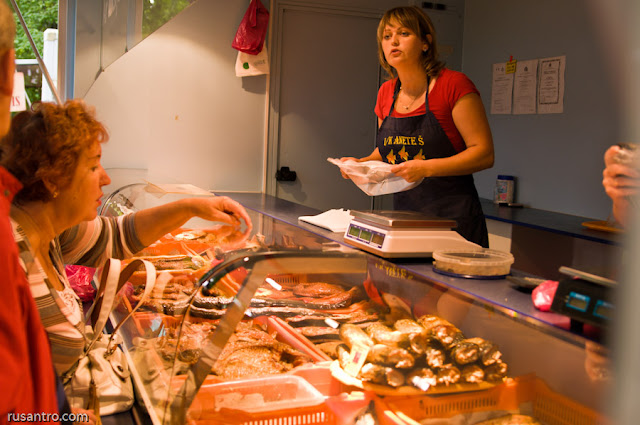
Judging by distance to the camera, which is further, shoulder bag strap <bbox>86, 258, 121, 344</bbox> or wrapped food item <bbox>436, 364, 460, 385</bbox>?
shoulder bag strap <bbox>86, 258, 121, 344</bbox>

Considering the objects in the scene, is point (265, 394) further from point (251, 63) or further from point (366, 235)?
point (251, 63)

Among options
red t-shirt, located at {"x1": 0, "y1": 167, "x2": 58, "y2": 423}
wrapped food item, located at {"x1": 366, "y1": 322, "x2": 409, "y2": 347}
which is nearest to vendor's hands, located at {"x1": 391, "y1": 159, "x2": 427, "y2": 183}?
wrapped food item, located at {"x1": 366, "y1": 322, "x2": 409, "y2": 347}

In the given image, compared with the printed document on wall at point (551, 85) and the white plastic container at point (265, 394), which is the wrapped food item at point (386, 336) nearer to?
the white plastic container at point (265, 394)

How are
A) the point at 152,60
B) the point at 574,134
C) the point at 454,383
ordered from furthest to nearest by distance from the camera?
the point at 152,60, the point at 574,134, the point at 454,383

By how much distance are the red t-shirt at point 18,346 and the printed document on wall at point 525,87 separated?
15.9 feet

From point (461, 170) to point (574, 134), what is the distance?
2.53 meters

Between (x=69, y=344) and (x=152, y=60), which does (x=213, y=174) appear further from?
(x=69, y=344)

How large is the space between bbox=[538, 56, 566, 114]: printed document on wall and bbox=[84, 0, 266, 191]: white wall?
2.43 meters

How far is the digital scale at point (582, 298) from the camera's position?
1.07m

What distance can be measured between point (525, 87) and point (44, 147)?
4598 mm

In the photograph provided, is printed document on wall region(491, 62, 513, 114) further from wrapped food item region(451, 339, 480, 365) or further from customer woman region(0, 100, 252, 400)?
customer woman region(0, 100, 252, 400)

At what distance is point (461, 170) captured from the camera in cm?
262

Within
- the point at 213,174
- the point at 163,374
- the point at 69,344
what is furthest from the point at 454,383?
Result: the point at 213,174

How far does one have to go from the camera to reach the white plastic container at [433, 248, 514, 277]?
1.67 meters
